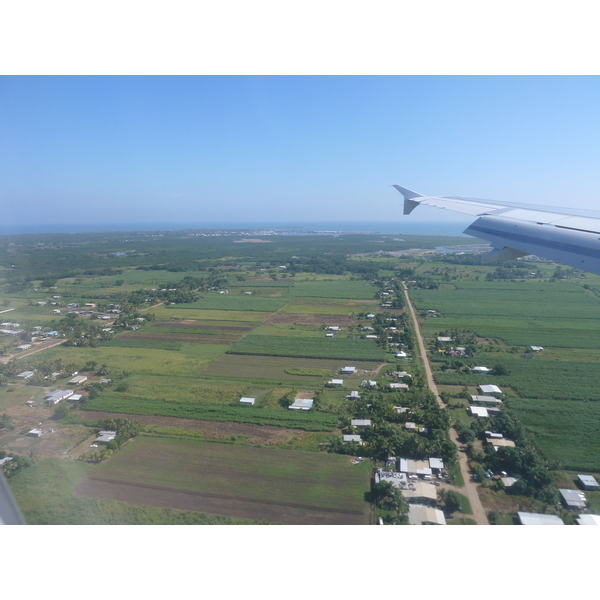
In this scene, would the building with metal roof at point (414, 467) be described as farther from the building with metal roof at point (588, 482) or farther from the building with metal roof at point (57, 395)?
the building with metal roof at point (57, 395)

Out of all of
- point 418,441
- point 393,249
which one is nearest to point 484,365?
point 418,441

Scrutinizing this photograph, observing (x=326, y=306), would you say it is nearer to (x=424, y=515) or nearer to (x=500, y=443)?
(x=500, y=443)

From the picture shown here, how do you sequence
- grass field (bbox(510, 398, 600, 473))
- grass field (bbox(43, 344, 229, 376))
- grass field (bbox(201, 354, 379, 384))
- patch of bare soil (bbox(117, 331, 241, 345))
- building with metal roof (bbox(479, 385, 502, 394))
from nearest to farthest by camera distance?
grass field (bbox(510, 398, 600, 473))
building with metal roof (bbox(479, 385, 502, 394))
grass field (bbox(201, 354, 379, 384))
grass field (bbox(43, 344, 229, 376))
patch of bare soil (bbox(117, 331, 241, 345))

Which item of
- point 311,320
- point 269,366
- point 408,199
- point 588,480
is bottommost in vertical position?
point 311,320

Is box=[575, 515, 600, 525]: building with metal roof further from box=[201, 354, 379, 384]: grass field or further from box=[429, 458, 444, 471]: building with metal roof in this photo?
box=[201, 354, 379, 384]: grass field

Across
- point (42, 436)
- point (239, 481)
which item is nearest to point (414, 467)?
point (239, 481)

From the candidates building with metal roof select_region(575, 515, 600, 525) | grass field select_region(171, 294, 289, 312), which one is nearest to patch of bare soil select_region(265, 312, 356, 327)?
grass field select_region(171, 294, 289, 312)

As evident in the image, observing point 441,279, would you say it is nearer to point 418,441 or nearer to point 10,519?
point 418,441
